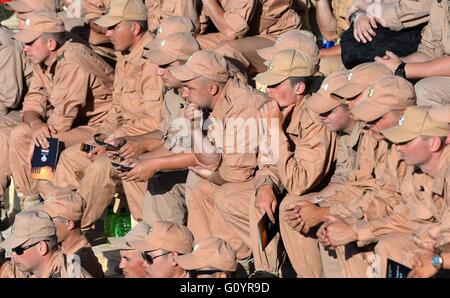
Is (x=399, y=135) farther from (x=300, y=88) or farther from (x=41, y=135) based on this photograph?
(x=41, y=135)

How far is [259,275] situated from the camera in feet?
30.9

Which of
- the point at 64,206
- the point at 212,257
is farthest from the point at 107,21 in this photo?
the point at 212,257

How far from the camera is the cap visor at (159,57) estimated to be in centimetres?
1055

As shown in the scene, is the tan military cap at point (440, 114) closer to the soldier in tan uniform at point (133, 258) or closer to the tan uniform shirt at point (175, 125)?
the soldier in tan uniform at point (133, 258)

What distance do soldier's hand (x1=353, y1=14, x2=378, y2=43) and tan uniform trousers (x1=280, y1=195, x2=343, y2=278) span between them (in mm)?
1337

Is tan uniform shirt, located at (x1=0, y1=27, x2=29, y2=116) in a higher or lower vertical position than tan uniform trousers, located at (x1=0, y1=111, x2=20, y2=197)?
higher

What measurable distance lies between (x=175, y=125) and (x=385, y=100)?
2156mm

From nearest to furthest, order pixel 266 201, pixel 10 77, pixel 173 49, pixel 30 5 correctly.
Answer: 1. pixel 266 201
2. pixel 173 49
3. pixel 10 77
4. pixel 30 5

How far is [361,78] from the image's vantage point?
9172mm

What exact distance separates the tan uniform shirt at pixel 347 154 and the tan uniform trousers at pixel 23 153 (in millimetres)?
2610

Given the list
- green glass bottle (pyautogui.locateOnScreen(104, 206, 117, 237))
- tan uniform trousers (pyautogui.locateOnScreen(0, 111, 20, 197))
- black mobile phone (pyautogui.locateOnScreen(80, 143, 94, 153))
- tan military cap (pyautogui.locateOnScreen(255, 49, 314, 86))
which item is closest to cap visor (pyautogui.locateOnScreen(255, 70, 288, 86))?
tan military cap (pyautogui.locateOnScreen(255, 49, 314, 86))

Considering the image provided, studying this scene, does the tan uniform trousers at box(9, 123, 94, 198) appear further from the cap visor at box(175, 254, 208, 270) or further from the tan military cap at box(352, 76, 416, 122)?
the tan military cap at box(352, 76, 416, 122)

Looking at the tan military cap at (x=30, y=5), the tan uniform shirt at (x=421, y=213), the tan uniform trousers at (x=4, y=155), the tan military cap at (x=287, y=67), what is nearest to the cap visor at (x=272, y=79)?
the tan military cap at (x=287, y=67)

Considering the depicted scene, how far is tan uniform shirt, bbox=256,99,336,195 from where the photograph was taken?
9430mm
